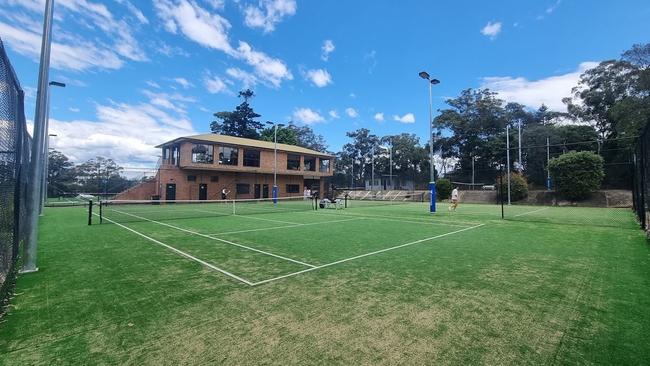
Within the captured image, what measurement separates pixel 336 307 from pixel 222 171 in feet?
110

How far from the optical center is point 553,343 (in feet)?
9.69

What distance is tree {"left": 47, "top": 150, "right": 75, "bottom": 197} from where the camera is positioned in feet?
122

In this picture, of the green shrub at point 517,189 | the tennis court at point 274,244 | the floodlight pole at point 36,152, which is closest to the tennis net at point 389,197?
the green shrub at point 517,189

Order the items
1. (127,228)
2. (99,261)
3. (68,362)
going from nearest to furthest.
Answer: (68,362) → (99,261) → (127,228)

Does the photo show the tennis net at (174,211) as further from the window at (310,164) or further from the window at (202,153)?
the window at (310,164)

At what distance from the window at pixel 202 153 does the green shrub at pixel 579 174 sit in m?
34.3

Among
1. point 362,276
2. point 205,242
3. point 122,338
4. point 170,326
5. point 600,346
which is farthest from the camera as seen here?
point 205,242

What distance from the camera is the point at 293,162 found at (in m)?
43.2

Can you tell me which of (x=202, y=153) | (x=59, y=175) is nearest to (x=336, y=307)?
(x=202, y=153)

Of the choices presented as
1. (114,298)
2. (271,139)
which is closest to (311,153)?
(271,139)

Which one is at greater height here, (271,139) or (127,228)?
(271,139)

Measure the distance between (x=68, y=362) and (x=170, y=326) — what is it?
0.87 m

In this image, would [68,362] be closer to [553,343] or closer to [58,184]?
[553,343]

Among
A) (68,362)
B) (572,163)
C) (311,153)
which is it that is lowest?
(68,362)
